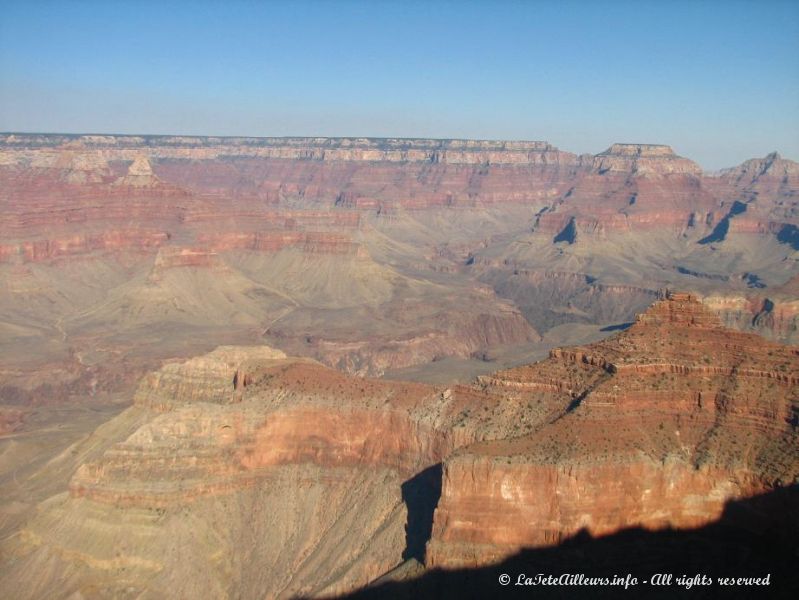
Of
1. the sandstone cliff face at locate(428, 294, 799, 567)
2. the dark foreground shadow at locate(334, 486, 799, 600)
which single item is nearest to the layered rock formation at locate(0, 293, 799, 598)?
the sandstone cliff face at locate(428, 294, 799, 567)

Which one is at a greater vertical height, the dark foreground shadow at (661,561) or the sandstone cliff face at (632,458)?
the sandstone cliff face at (632,458)

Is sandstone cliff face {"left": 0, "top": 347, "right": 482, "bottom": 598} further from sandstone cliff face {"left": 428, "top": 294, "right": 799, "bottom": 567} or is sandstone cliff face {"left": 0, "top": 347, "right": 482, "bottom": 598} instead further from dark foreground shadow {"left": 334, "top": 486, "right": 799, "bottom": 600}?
dark foreground shadow {"left": 334, "top": 486, "right": 799, "bottom": 600}

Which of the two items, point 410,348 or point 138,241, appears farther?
point 138,241

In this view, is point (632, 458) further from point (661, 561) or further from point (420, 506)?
point (420, 506)

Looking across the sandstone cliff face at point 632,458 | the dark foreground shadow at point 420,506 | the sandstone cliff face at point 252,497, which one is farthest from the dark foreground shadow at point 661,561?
the sandstone cliff face at point 252,497

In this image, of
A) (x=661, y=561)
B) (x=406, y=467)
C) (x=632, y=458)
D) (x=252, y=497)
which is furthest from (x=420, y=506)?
(x=661, y=561)

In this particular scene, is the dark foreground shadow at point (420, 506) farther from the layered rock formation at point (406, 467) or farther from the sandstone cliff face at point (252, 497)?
the sandstone cliff face at point (252, 497)

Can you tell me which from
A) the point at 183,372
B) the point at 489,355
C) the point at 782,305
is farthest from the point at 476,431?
the point at 782,305

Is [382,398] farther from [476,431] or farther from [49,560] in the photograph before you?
[49,560]
